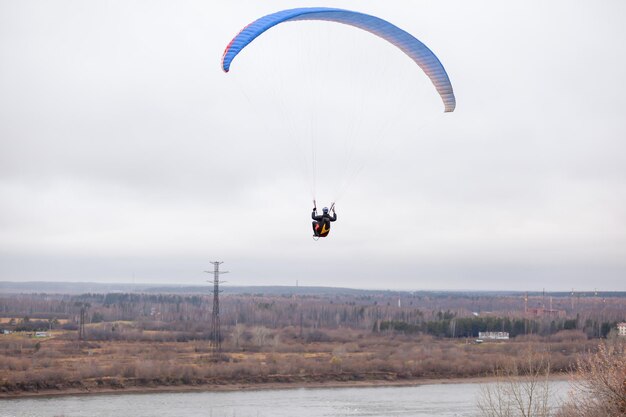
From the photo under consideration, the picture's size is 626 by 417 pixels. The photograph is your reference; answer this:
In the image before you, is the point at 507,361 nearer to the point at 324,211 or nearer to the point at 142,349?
the point at 142,349

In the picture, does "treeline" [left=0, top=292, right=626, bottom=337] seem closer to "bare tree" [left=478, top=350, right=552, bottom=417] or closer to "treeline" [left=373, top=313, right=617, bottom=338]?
"treeline" [left=373, top=313, right=617, bottom=338]

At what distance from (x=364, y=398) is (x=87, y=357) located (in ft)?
57.2

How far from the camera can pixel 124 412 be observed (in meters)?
30.0

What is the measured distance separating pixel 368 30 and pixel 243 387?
25.9 meters

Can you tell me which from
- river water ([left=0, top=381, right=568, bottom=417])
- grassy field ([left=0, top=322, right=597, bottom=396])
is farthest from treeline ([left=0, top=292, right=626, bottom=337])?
river water ([left=0, top=381, right=568, bottom=417])

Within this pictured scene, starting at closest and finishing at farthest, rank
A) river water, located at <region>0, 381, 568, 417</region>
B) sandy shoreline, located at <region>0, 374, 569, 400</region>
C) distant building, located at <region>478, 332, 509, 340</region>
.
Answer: river water, located at <region>0, 381, 568, 417</region> → sandy shoreline, located at <region>0, 374, 569, 400</region> → distant building, located at <region>478, 332, 509, 340</region>

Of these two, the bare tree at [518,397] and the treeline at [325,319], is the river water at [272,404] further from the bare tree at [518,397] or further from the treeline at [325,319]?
the treeline at [325,319]

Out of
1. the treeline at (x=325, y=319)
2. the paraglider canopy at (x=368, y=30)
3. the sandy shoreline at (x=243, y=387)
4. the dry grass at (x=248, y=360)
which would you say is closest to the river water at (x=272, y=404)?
the sandy shoreline at (x=243, y=387)

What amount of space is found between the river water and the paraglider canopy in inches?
575

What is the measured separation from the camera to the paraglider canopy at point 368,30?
15.6 m

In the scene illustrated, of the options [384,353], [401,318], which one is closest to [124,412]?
[384,353]

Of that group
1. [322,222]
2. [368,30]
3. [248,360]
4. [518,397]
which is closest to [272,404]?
[518,397]

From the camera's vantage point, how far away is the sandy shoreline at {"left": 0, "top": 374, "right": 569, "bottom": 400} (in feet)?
120

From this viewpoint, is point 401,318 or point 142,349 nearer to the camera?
point 142,349
